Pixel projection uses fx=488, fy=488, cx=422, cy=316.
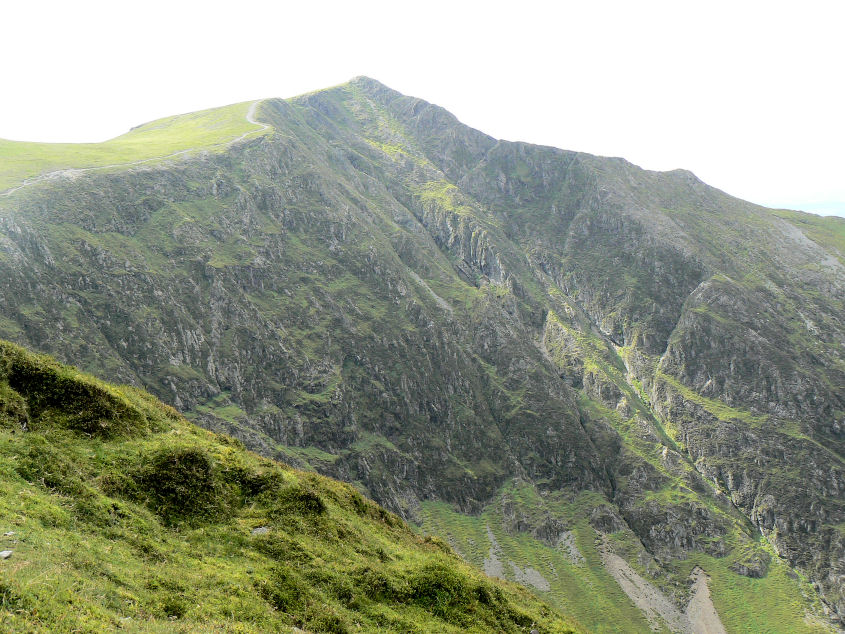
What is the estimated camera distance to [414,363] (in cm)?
15562

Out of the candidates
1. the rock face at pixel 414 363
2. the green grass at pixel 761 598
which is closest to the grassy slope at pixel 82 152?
the rock face at pixel 414 363

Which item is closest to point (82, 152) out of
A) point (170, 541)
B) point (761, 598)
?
point (170, 541)

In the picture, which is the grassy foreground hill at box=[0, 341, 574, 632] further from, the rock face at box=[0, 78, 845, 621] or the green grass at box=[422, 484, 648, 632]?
the green grass at box=[422, 484, 648, 632]

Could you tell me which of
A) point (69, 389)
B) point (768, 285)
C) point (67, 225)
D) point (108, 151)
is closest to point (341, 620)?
point (69, 389)

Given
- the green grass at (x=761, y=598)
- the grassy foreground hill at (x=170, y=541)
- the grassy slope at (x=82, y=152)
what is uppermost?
the grassy slope at (x=82, y=152)

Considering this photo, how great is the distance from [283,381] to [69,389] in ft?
346

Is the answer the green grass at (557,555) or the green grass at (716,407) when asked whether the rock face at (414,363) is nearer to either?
the green grass at (716,407)

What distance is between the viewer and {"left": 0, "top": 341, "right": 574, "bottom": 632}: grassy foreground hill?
17.3m

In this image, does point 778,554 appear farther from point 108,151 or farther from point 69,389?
point 108,151

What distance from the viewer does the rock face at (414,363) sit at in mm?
113188

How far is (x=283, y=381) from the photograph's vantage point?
13200 centimetres

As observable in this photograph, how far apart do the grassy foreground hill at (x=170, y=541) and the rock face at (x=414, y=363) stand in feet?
270

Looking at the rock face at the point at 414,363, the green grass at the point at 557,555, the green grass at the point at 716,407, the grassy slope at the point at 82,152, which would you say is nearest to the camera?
the rock face at the point at 414,363

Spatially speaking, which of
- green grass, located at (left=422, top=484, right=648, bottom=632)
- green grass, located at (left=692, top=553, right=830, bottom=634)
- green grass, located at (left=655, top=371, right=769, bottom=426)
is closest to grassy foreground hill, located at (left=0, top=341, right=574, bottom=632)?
green grass, located at (left=422, top=484, right=648, bottom=632)
